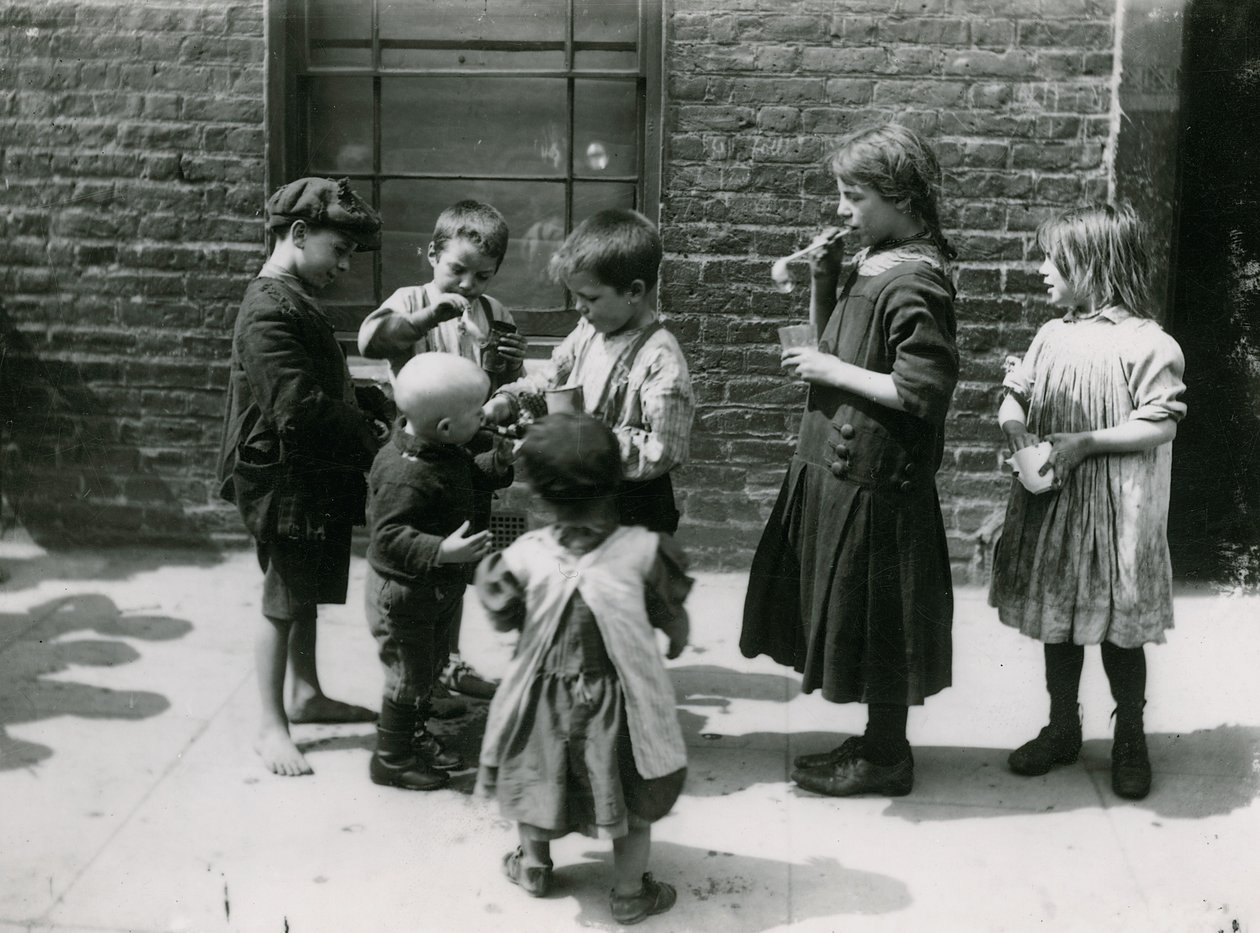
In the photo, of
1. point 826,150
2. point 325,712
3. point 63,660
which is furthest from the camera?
point 826,150

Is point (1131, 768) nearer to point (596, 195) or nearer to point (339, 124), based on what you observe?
point (596, 195)

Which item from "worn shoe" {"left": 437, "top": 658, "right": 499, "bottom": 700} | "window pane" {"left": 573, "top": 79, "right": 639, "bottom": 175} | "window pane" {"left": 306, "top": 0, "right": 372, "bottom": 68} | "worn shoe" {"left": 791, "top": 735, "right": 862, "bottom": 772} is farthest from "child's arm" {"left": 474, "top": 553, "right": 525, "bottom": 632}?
"window pane" {"left": 306, "top": 0, "right": 372, "bottom": 68}

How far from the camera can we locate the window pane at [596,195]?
5414 mm

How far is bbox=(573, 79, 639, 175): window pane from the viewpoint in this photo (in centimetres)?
534

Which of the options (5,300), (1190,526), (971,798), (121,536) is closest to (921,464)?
(971,798)

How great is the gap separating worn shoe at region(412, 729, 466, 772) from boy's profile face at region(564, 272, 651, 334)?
1.28 metres

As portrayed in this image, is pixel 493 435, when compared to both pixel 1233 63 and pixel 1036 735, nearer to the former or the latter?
pixel 1036 735

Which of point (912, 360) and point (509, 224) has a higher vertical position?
point (509, 224)

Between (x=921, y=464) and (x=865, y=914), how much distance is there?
3.87 ft

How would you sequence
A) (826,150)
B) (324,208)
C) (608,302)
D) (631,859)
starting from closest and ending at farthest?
(631,859) < (608,302) < (324,208) < (826,150)

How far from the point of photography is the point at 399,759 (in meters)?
3.65

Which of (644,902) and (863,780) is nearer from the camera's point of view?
(644,902)

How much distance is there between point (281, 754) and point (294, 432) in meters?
0.92

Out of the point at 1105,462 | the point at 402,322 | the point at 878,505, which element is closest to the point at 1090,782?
the point at 1105,462
